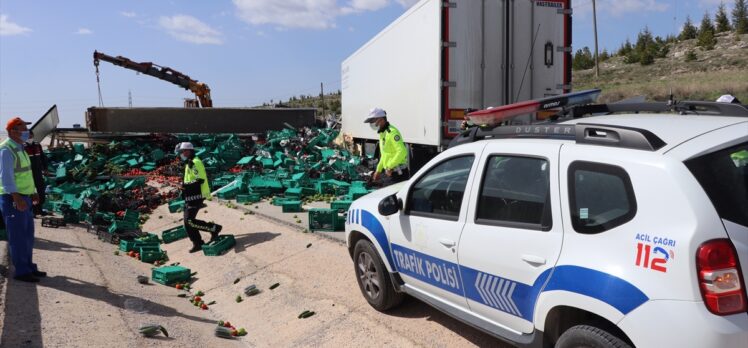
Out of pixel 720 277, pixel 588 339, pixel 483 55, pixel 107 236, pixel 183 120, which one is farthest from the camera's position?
pixel 183 120

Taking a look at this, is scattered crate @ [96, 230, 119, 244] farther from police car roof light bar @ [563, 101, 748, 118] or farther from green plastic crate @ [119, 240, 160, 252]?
police car roof light bar @ [563, 101, 748, 118]

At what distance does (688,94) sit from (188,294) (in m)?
25.0

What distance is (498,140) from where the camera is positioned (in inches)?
156

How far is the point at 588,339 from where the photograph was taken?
291cm

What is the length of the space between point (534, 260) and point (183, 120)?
2270 centimetres

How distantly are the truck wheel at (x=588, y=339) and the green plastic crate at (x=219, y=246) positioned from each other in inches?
267

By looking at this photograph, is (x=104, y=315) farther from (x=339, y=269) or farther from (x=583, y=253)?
(x=583, y=253)

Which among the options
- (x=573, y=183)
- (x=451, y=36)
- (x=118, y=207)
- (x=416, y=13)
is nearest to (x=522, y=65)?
(x=451, y=36)

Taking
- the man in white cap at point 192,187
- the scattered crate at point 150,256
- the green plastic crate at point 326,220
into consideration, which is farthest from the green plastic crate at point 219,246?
the green plastic crate at point 326,220

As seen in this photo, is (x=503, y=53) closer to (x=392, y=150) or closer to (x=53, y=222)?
(x=392, y=150)

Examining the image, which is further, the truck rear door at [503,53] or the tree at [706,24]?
the tree at [706,24]

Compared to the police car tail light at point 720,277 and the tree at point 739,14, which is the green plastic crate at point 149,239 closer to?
the police car tail light at point 720,277

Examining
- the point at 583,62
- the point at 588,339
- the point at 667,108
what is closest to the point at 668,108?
the point at 667,108

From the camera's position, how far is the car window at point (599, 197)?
9.41ft
